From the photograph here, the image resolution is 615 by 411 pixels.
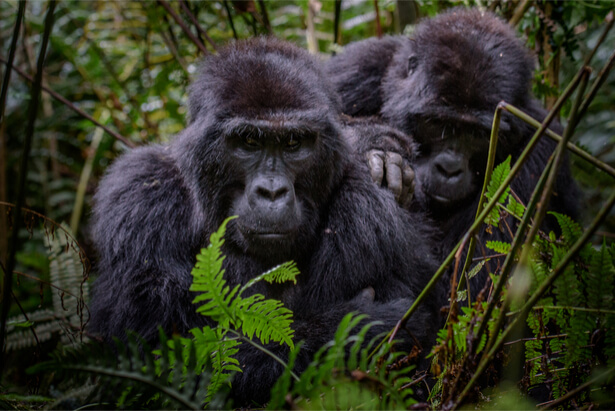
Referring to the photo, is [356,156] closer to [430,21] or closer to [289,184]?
[289,184]

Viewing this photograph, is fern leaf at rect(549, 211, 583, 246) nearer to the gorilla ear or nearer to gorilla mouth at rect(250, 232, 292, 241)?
gorilla mouth at rect(250, 232, 292, 241)

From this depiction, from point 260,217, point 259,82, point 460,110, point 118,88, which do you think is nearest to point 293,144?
point 259,82

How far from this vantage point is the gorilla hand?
2967 mm

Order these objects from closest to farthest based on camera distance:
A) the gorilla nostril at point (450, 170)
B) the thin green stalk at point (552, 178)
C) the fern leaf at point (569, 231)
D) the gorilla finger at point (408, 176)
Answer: the thin green stalk at point (552, 178), the fern leaf at point (569, 231), the gorilla finger at point (408, 176), the gorilla nostril at point (450, 170)

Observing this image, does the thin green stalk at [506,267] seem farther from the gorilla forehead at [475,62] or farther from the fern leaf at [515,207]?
the gorilla forehead at [475,62]

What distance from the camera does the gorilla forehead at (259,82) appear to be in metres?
2.58

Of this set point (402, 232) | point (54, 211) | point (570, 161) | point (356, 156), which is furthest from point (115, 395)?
point (54, 211)

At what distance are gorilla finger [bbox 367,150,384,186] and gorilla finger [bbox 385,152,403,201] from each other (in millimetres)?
47

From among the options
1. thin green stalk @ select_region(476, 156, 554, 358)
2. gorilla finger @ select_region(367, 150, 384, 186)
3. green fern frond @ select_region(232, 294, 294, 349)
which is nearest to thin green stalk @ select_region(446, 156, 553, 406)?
thin green stalk @ select_region(476, 156, 554, 358)

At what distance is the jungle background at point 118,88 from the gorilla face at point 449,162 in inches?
26.5

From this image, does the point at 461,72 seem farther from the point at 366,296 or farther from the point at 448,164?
the point at 366,296

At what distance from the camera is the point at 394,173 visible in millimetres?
3010

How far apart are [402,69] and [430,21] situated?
38 centimetres

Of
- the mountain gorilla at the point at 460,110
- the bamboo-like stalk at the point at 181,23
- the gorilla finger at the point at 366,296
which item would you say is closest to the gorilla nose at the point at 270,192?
the gorilla finger at the point at 366,296
